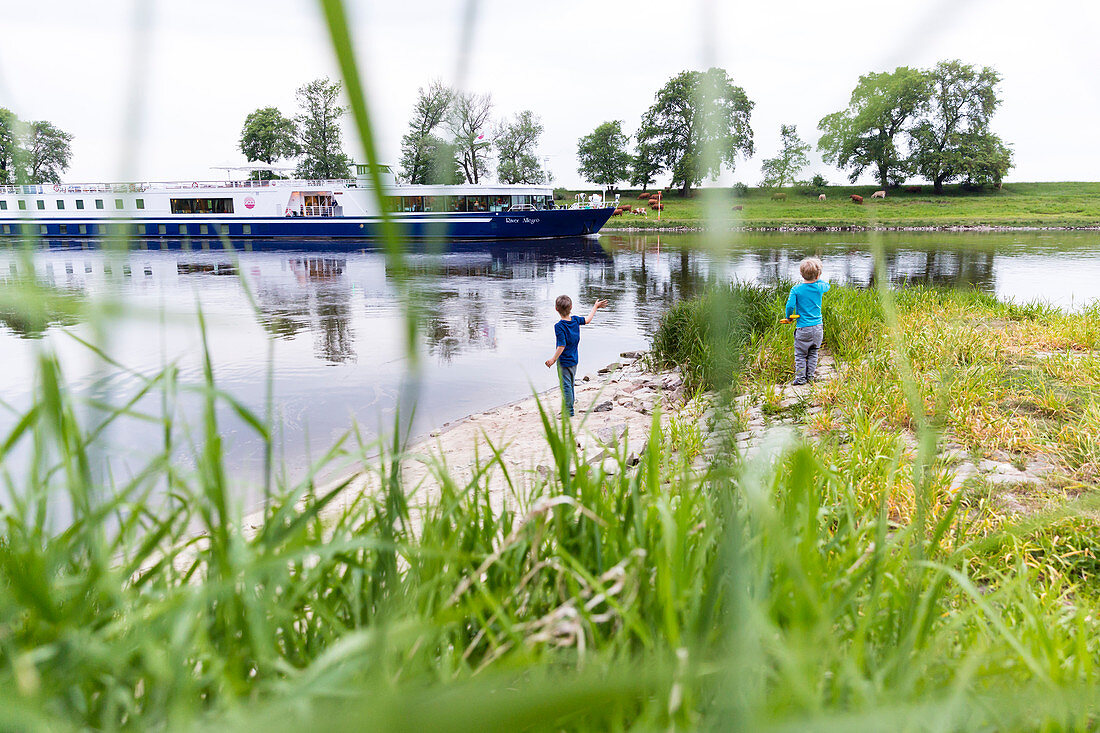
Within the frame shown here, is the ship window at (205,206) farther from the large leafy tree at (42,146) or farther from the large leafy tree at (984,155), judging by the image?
the large leafy tree at (42,146)

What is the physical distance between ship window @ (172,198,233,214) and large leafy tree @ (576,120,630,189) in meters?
36.0

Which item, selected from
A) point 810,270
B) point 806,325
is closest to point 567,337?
point 806,325

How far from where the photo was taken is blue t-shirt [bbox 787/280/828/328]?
715 cm

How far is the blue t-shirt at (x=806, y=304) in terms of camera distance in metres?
7.15

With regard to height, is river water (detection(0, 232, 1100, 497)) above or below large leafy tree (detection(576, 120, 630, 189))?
below

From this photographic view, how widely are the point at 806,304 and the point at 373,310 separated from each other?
1114 centimetres

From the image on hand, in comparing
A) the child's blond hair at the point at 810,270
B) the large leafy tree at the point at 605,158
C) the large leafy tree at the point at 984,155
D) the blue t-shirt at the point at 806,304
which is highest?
the large leafy tree at the point at 605,158

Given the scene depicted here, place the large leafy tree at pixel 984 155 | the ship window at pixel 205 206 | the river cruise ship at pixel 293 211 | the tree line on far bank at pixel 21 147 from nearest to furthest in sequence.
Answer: the tree line on far bank at pixel 21 147 → the large leafy tree at pixel 984 155 → the river cruise ship at pixel 293 211 → the ship window at pixel 205 206

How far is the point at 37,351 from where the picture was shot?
73 cm

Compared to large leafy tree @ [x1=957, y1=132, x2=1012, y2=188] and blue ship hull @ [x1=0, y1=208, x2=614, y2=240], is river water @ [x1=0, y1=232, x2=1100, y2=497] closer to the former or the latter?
large leafy tree @ [x1=957, y1=132, x2=1012, y2=188]

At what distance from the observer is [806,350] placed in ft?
23.4

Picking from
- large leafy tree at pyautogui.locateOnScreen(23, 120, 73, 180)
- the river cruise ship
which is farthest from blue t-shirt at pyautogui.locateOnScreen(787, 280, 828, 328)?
the river cruise ship

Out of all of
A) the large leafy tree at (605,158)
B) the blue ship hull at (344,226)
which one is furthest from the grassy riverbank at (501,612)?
the large leafy tree at (605,158)

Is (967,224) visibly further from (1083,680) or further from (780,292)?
(1083,680)
